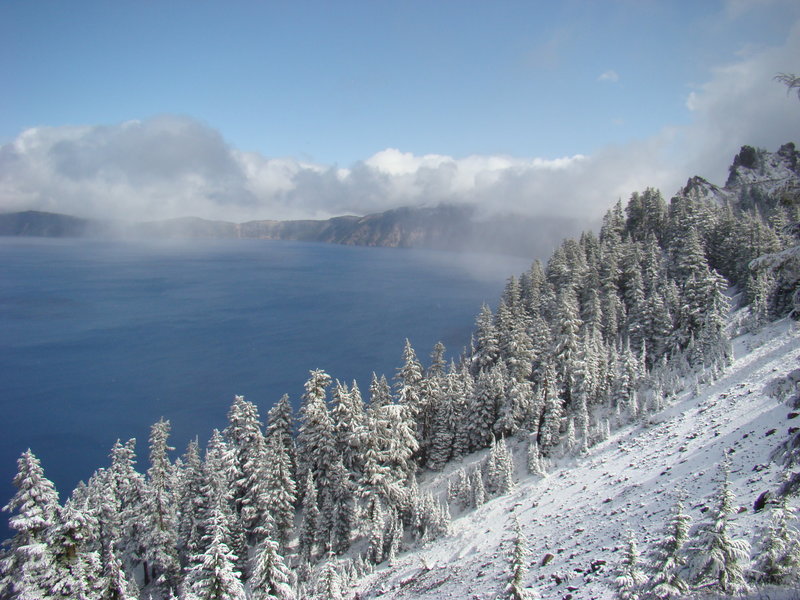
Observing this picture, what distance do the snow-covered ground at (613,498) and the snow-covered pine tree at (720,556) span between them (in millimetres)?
6305

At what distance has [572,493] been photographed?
32000 mm

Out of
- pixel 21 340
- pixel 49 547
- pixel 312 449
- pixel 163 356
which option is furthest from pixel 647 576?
pixel 21 340

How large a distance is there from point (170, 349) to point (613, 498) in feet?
340

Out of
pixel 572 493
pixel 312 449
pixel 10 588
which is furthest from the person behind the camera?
pixel 312 449

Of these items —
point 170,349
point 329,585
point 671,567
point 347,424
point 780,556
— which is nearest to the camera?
point 780,556

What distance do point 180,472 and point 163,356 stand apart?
63.7 m

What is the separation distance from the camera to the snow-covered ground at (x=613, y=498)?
21.5 meters

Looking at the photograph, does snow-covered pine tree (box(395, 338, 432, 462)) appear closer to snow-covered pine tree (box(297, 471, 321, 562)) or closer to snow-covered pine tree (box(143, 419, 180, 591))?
snow-covered pine tree (box(297, 471, 321, 562))

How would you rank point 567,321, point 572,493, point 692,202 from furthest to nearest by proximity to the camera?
point 692,202 < point 567,321 < point 572,493

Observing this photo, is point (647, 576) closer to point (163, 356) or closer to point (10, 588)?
point (10, 588)

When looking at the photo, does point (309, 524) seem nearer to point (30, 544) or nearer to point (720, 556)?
point (30, 544)

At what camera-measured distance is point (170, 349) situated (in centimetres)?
10369

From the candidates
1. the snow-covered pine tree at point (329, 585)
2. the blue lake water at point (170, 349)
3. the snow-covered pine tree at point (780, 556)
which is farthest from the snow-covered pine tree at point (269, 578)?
the blue lake water at point (170, 349)

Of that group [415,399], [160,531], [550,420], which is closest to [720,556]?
[550,420]
